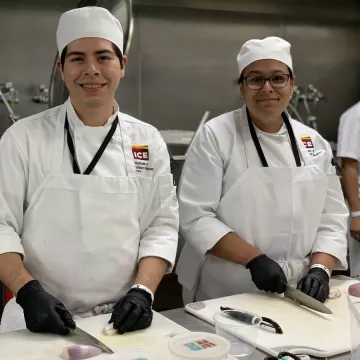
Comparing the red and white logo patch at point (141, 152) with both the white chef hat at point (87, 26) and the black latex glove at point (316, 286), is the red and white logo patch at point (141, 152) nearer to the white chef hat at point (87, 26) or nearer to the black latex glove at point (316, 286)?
the white chef hat at point (87, 26)

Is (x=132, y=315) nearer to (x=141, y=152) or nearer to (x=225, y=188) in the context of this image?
(x=141, y=152)

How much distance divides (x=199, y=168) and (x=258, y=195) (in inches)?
8.4

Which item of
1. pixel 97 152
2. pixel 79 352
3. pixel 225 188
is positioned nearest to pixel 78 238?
pixel 97 152

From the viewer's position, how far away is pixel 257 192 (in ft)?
5.81

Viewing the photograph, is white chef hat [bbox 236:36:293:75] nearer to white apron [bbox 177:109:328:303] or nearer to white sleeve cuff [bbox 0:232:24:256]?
white apron [bbox 177:109:328:303]

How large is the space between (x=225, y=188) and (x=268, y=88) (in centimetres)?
36

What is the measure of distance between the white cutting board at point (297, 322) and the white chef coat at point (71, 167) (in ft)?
0.75

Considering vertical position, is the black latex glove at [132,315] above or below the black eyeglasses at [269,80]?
below

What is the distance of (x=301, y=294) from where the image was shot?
147 centimetres

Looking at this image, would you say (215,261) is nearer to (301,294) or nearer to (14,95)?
(301,294)

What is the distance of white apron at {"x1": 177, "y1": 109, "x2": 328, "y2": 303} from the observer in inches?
69.5

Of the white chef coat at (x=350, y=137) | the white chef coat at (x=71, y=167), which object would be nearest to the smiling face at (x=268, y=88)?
the white chef coat at (x=71, y=167)

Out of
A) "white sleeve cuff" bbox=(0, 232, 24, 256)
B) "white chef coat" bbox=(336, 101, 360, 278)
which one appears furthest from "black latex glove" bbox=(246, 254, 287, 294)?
"white chef coat" bbox=(336, 101, 360, 278)

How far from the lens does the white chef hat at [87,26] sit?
1.47 metres
